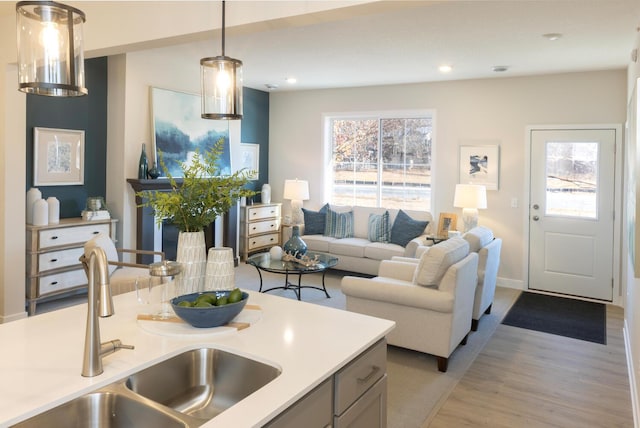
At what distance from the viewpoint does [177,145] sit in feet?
19.2

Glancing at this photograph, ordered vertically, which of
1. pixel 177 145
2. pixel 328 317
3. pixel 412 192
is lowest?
pixel 328 317

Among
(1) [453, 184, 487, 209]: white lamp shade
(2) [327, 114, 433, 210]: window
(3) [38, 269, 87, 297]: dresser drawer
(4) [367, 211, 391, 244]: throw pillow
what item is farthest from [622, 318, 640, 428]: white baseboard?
(3) [38, 269, 87, 297]: dresser drawer

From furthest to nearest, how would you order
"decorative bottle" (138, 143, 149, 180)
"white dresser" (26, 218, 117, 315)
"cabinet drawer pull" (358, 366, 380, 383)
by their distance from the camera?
"decorative bottle" (138, 143, 149, 180) < "white dresser" (26, 218, 117, 315) < "cabinet drawer pull" (358, 366, 380, 383)

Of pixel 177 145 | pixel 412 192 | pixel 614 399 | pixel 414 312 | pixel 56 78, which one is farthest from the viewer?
pixel 412 192

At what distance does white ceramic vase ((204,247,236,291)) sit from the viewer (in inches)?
81.7

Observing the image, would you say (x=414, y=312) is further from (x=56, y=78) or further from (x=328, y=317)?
(x=56, y=78)

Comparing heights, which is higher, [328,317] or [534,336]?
[328,317]

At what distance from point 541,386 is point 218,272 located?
8.16ft

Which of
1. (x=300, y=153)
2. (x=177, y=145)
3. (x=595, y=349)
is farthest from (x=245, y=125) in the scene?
(x=595, y=349)

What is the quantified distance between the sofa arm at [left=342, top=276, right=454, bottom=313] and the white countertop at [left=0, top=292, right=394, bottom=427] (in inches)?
60.5

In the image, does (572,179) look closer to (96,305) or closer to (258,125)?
(258,125)

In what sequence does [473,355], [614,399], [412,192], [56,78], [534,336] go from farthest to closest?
[412,192], [534,336], [473,355], [614,399], [56,78]

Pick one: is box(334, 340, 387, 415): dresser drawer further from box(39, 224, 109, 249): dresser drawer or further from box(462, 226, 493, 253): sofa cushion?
box(39, 224, 109, 249): dresser drawer

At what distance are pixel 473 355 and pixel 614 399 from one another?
3.20 feet
